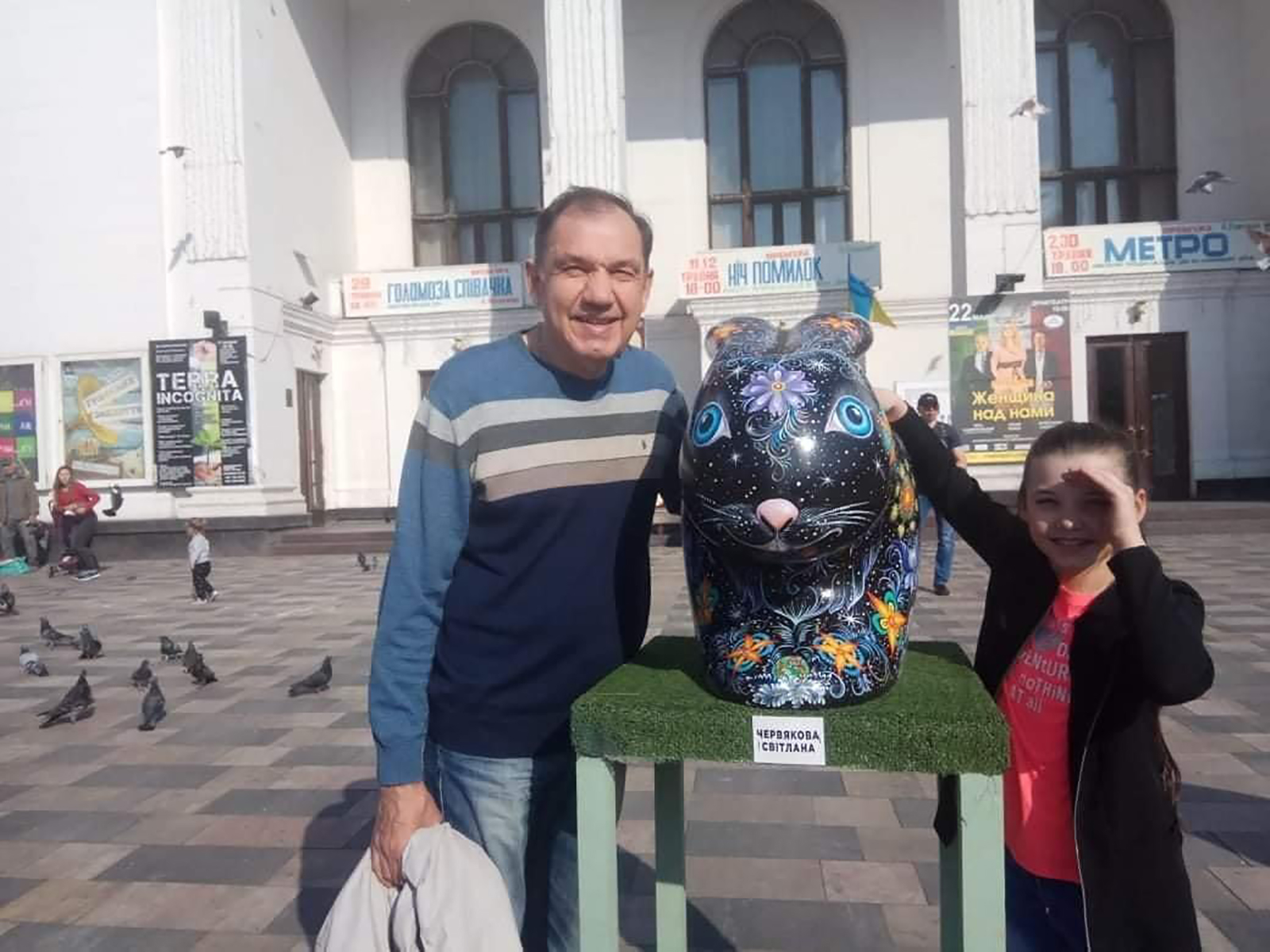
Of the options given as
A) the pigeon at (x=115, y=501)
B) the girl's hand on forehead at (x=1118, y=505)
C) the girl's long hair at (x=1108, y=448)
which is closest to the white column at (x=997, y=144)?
the girl's long hair at (x=1108, y=448)

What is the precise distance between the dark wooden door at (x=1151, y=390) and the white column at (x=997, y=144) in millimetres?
2275

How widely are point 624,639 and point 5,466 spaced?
14.4 m

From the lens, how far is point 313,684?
221 inches

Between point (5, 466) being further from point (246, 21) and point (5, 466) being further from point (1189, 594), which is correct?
point (1189, 594)

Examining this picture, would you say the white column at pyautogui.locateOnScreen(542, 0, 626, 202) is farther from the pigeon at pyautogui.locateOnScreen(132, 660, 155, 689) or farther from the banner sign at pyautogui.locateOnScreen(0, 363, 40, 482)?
the pigeon at pyautogui.locateOnScreen(132, 660, 155, 689)

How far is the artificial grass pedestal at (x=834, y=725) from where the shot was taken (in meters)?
1.43

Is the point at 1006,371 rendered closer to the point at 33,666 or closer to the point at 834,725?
the point at 33,666

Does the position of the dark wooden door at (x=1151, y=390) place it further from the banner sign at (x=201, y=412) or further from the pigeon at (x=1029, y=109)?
the banner sign at (x=201, y=412)

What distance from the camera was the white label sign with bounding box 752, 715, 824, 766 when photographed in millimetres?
1499

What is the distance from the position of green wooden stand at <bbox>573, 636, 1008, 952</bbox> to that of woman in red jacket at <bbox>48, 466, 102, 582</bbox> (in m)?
12.8

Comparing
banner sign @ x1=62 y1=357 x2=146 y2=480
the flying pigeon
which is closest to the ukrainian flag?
the flying pigeon

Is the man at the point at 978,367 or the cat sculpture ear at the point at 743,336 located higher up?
the man at the point at 978,367

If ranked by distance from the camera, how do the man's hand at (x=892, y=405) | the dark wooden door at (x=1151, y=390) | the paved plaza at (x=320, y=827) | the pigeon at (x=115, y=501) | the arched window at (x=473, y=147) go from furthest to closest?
the arched window at (x=473, y=147) → the dark wooden door at (x=1151, y=390) → the pigeon at (x=115, y=501) → the paved plaza at (x=320, y=827) → the man's hand at (x=892, y=405)

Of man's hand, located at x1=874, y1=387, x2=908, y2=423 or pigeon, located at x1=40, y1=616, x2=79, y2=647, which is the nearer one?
man's hand, located at x1=874, y1=387, x2=908, y2=423
